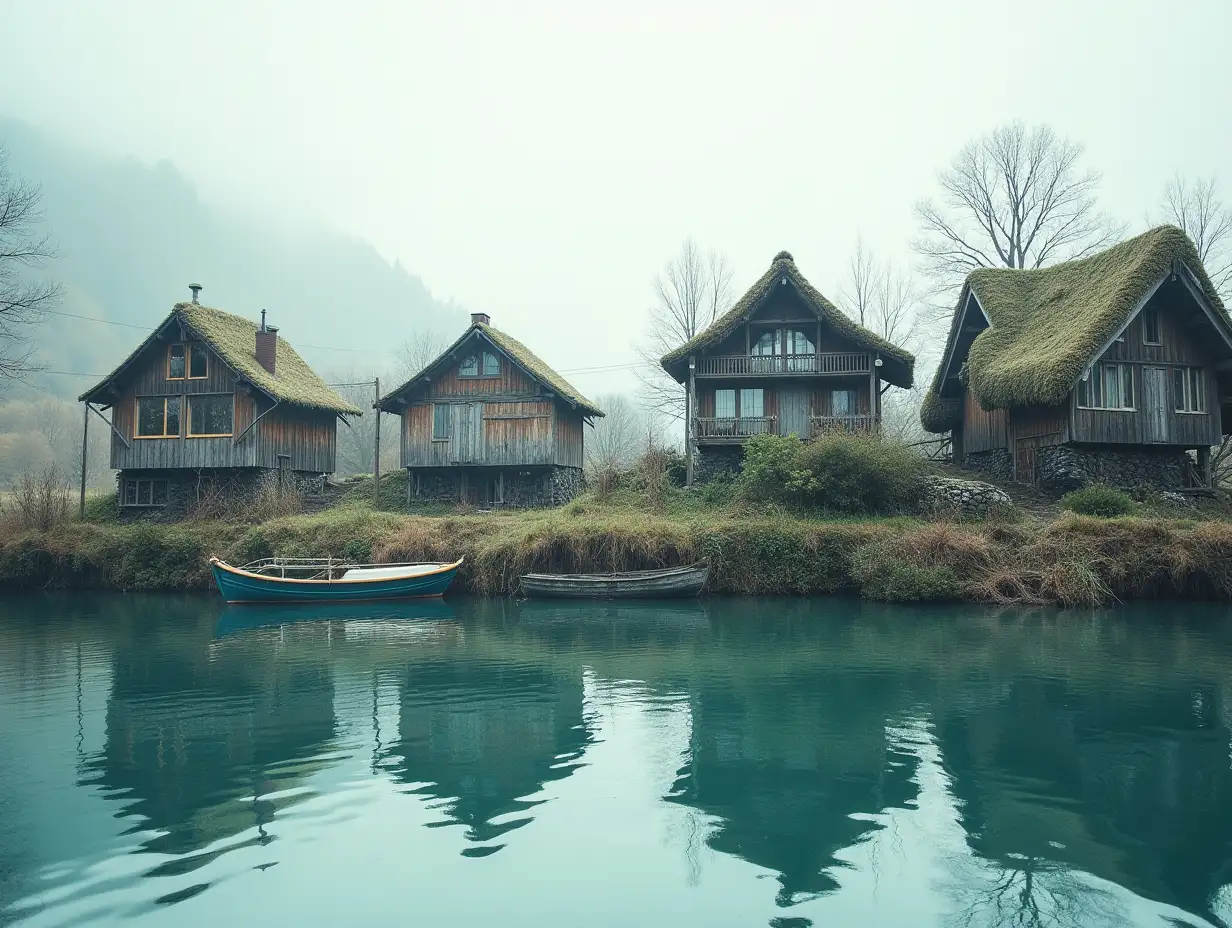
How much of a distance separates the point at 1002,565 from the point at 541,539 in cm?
1274

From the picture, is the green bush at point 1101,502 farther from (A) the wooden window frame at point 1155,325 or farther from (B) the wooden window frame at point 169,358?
(B) the wooden window frame at point 169,358

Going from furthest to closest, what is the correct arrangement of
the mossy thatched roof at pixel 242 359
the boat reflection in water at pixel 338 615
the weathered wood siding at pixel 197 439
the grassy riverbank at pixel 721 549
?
the weathered wood siding at pixel 197 439 → the mossy thatched roof at pixel 242 359 → the grassy riverbank at pixel 721 549 → the boat reflection in water at pixel 338 615

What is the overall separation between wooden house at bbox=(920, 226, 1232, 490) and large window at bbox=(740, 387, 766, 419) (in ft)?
25.8

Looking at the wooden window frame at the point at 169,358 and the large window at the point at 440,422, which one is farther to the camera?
the large window at the point at 440,422

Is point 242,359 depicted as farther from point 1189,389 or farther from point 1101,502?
point 1189,389

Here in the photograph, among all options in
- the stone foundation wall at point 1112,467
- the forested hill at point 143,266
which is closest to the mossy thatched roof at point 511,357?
the stone foundation wall at point 1112,467

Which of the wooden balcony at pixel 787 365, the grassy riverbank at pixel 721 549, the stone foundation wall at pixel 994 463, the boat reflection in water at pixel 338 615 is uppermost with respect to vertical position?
the wooden balcony at pixel 787 365

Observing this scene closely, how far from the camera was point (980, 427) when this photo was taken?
33.3 meters

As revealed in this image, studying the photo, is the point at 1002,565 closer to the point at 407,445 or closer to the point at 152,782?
the point at 152,782

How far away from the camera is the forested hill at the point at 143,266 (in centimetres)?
13700

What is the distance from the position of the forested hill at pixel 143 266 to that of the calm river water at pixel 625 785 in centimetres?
13097

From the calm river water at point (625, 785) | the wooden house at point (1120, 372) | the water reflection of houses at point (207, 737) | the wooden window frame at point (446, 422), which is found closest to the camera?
the calm river water at point (625, 785)

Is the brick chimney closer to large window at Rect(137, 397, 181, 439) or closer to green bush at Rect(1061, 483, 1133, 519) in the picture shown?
large window at Rect(137, 397, 181, 439)

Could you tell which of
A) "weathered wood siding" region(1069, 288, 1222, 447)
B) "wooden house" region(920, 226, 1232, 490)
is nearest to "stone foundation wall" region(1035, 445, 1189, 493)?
"wooden house" region(920, 226, 1232, 490)
